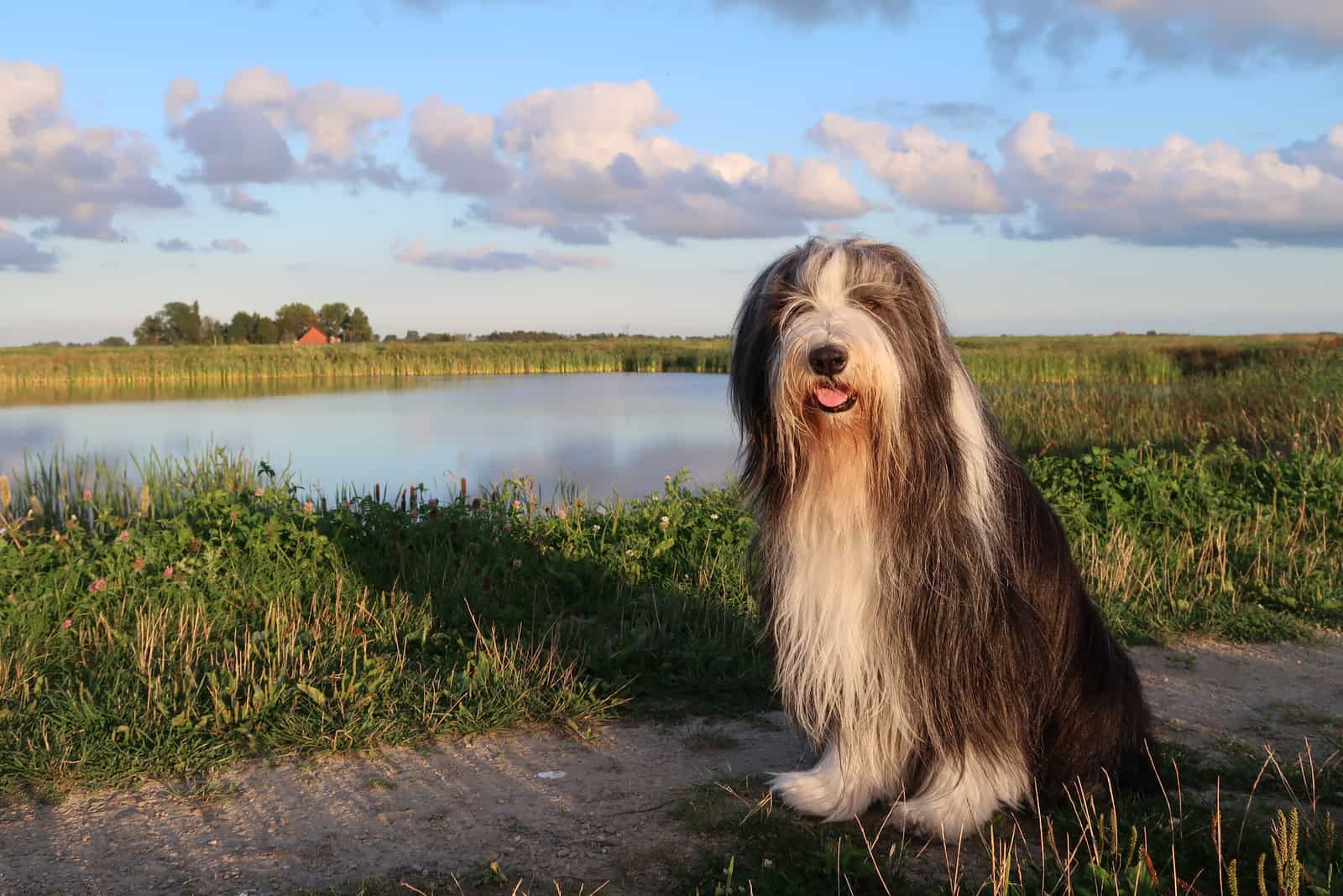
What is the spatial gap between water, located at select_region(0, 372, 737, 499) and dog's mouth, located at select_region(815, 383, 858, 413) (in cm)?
672

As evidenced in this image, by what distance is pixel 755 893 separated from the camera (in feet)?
9.45

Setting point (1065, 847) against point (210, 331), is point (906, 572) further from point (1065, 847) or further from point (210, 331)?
point (210, 331)

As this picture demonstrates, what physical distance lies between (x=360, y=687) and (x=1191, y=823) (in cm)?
312

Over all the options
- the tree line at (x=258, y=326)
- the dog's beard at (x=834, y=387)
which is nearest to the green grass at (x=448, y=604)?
the dog's beard at (x=834, y=387)

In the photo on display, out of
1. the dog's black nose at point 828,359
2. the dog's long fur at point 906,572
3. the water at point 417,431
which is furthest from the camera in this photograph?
the water at point 417,431

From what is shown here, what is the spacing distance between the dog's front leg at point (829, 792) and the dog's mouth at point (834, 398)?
120 centimetres

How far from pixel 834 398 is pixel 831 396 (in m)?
0.01

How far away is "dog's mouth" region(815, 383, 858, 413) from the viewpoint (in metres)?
2.72

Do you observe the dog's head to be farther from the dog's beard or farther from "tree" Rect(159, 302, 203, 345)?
"tree" Rect(159, 302, 203, 345)

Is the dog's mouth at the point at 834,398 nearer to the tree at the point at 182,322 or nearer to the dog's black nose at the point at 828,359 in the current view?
the dog's black nose at the point at 828,359

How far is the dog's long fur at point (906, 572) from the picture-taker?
2832 mm

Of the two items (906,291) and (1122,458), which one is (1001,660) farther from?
(1122,458)

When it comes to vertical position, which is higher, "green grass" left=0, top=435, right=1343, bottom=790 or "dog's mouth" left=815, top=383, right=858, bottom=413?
"dog's mouth" left=815, top=383, right=858, bottom=413

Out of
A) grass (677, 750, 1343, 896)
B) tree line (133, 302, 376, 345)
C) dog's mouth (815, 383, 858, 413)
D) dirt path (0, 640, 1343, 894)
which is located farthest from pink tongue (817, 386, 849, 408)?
tree line (133, 302, 376, 345)
